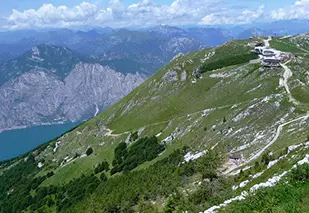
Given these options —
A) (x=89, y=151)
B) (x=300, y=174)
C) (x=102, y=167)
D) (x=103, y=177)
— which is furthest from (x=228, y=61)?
(x=300, y=174)

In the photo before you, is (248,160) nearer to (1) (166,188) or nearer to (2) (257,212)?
(1) (166,188)

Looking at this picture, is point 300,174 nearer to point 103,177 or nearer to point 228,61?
point 103,177

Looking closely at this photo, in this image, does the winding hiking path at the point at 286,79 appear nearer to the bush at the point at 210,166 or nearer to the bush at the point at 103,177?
the bush at the point at 210,166

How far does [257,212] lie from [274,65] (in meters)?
127

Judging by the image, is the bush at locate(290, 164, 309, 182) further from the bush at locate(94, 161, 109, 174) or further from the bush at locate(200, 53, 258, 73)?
the bush at locate(200, 53, 258, 73)

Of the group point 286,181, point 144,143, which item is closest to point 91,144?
point 144,143

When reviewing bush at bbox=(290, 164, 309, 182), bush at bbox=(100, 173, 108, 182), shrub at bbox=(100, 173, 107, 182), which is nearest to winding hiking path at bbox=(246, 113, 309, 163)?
bush at bbox=(290, 164, 309, 182)

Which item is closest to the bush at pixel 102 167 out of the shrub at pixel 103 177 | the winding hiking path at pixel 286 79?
the shrub at pixel 103 177

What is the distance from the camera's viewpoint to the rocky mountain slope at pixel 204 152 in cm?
4243

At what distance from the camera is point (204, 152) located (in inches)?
3880

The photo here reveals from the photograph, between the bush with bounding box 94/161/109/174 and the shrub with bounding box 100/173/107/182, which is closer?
the shrub with bounding box 100/173/107/182

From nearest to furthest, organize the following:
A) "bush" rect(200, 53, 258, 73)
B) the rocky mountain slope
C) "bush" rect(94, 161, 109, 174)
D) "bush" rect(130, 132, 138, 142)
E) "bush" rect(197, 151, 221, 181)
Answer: the rocky mountain slope, "bush" rect(197, 151, 221, 181), "bush" rect(94, 161, 109, 174), "bush" rect(130, 132, 138, 142), "bush" rect(200, 53, 258, 73)

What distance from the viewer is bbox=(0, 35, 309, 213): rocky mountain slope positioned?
4243cm

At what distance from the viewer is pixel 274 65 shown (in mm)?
142625
